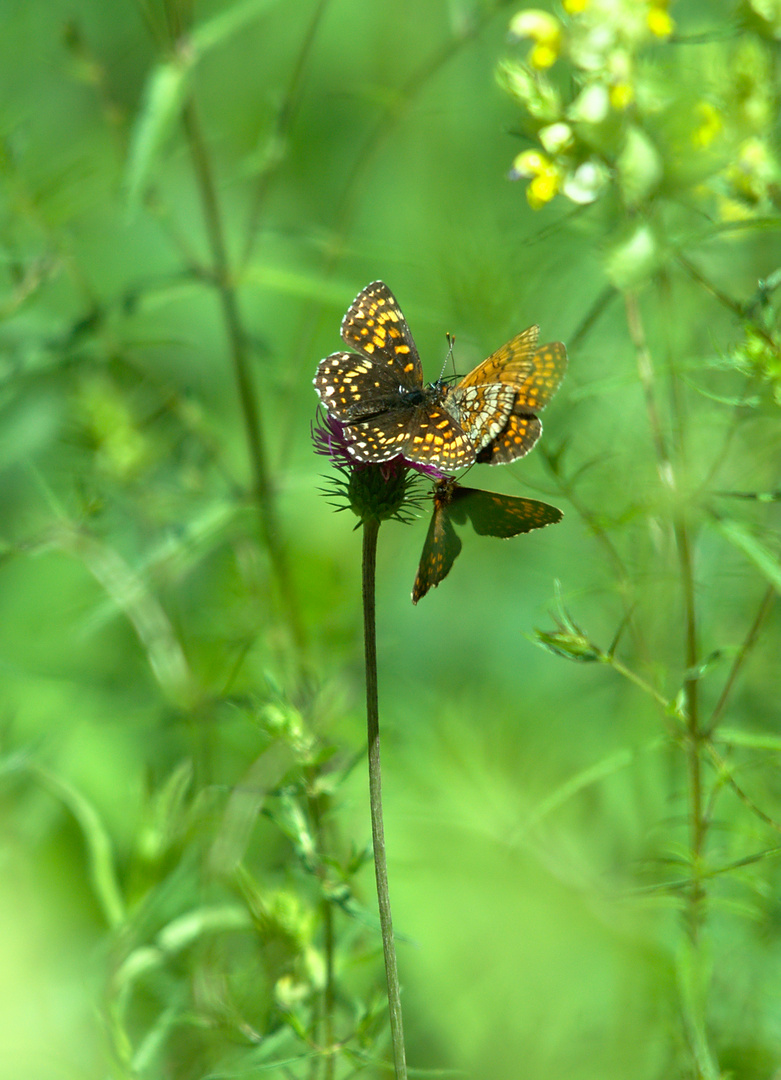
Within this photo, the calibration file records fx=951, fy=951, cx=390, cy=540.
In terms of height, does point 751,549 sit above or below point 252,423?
below

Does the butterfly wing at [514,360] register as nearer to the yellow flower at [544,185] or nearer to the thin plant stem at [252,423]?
the yellow flower at [544,185]

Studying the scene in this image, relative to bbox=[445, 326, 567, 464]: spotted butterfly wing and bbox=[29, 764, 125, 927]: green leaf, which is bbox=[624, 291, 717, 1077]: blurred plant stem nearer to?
bbox=[445, 326, 567, 464]: spotted butterfly wing

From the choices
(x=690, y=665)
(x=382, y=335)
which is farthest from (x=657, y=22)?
(x=690, y=665)

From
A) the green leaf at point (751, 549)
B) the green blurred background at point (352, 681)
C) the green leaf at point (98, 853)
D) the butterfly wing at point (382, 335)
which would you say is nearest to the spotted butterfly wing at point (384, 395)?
the butterfly wing at point (382, 335)

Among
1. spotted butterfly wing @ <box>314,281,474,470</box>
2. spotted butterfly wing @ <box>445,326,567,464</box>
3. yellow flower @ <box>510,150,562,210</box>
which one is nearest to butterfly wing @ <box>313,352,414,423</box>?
spotted butterfly wing @ <box>314,281,474,470</box>

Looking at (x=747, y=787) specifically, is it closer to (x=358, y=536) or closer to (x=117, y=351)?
(x=358, y=536)

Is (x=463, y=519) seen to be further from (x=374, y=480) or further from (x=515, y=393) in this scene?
(x=515, y=393)

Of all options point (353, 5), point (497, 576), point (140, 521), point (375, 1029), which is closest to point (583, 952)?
point (375, 1029)
